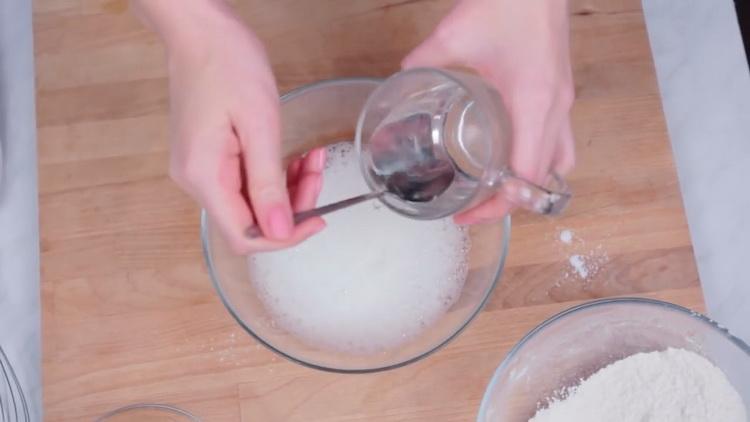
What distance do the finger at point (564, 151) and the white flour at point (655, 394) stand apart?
0.73ft

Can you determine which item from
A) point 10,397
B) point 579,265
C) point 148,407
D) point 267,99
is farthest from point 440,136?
point 10,397

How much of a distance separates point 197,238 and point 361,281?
→ 0.68 feet

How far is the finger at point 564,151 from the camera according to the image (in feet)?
2.73

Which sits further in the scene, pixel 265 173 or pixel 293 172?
pixel 293 172

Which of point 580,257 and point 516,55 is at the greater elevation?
point 516,55

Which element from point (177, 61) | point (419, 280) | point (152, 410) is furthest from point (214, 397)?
point (177, 61)

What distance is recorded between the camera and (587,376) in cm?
93

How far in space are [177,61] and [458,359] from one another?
1.43 ft

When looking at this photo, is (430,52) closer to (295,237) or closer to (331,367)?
(295,237)

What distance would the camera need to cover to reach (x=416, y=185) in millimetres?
791

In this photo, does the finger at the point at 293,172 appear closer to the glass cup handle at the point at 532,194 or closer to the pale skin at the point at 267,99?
the pale skin at the point at 267,99

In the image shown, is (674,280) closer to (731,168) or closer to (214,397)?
(731,168)

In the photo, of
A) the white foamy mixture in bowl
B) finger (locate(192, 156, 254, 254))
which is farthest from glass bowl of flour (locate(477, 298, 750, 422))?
finger (locate(192, 156, 254, 254))

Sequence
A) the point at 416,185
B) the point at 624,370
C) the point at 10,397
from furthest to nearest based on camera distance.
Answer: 1. the point at 10,397
2. the point at 624,370
3. the point at 416,185
